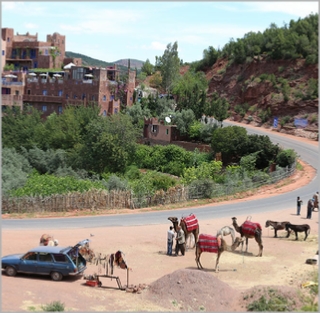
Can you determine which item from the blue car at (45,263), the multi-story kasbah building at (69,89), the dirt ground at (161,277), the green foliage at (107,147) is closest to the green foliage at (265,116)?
the multi-story kasbah building at (69,89)

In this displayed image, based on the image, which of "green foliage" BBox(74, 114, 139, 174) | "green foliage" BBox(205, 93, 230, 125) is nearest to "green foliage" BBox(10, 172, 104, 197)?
"green foliage" BBox(74, 114, 139, 174)

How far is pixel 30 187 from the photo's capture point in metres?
38.6

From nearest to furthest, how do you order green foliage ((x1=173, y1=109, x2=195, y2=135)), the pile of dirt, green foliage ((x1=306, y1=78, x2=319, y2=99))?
the pile of dirt, green foliage ((x1=173, y1=109, x2=195, y2=135)), green foliage ((x1=306, y1=78, x2=319, y2=99))

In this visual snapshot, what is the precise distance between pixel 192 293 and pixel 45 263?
5.18 m

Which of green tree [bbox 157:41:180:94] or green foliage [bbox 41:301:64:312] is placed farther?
green tree [bbox 157:41:180:94]

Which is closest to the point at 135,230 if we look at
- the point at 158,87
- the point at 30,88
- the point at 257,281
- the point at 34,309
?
the point at 257,281

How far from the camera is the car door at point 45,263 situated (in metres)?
21.4

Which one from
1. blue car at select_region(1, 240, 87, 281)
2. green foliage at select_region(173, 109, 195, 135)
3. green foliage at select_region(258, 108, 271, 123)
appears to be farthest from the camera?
green foliage at select_region(258, 108, 271, 123)

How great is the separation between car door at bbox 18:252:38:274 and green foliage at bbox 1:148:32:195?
1552 centimetres

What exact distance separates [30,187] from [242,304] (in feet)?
71.2

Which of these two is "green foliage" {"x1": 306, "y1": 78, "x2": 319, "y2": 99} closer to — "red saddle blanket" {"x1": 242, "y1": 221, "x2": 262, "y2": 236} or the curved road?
the curved road

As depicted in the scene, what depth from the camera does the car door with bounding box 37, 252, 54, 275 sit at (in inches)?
843

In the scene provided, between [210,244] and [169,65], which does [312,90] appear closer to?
[169,65]

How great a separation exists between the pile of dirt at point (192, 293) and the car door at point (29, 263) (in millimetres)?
3981
